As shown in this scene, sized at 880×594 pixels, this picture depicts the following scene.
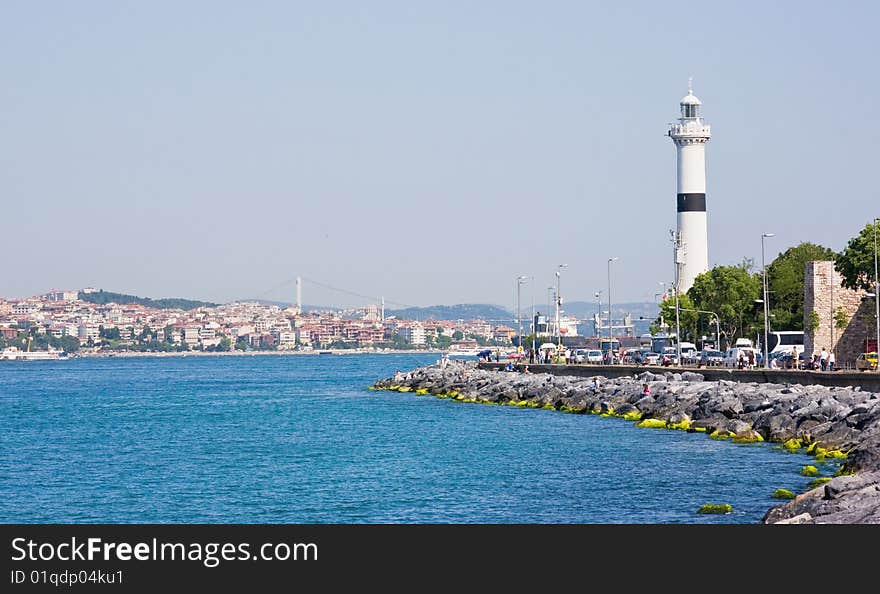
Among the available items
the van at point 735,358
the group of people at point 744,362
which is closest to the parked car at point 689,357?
the van at point 735,358

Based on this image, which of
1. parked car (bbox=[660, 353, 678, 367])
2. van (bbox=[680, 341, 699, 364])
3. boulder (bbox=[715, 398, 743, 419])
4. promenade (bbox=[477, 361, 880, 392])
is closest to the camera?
boulder (bbox=[715, 398, 743, 419])

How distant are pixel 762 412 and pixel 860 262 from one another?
18744mm

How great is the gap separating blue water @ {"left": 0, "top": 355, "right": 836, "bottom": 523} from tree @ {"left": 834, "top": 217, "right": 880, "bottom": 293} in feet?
46.3

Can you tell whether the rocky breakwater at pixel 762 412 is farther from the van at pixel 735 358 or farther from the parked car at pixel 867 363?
the parked car at pixel 867 363

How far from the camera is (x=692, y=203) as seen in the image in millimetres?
90375

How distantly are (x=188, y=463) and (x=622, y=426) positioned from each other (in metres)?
16.0

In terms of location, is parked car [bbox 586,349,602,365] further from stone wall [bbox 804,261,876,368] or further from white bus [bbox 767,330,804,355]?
stone wall [bbox 804,261,876,368]

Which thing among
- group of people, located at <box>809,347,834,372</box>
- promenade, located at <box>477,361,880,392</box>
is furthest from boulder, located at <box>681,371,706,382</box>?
group of people, located at <box>809,347,834,372</box>

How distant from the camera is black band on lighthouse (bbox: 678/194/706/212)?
296 feet

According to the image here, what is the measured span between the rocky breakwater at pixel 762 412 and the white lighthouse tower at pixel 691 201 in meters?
23.5

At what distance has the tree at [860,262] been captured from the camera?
56750mm

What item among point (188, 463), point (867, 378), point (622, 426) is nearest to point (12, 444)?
point (188, 463)

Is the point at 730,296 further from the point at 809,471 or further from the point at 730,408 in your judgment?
the point at 809,471
